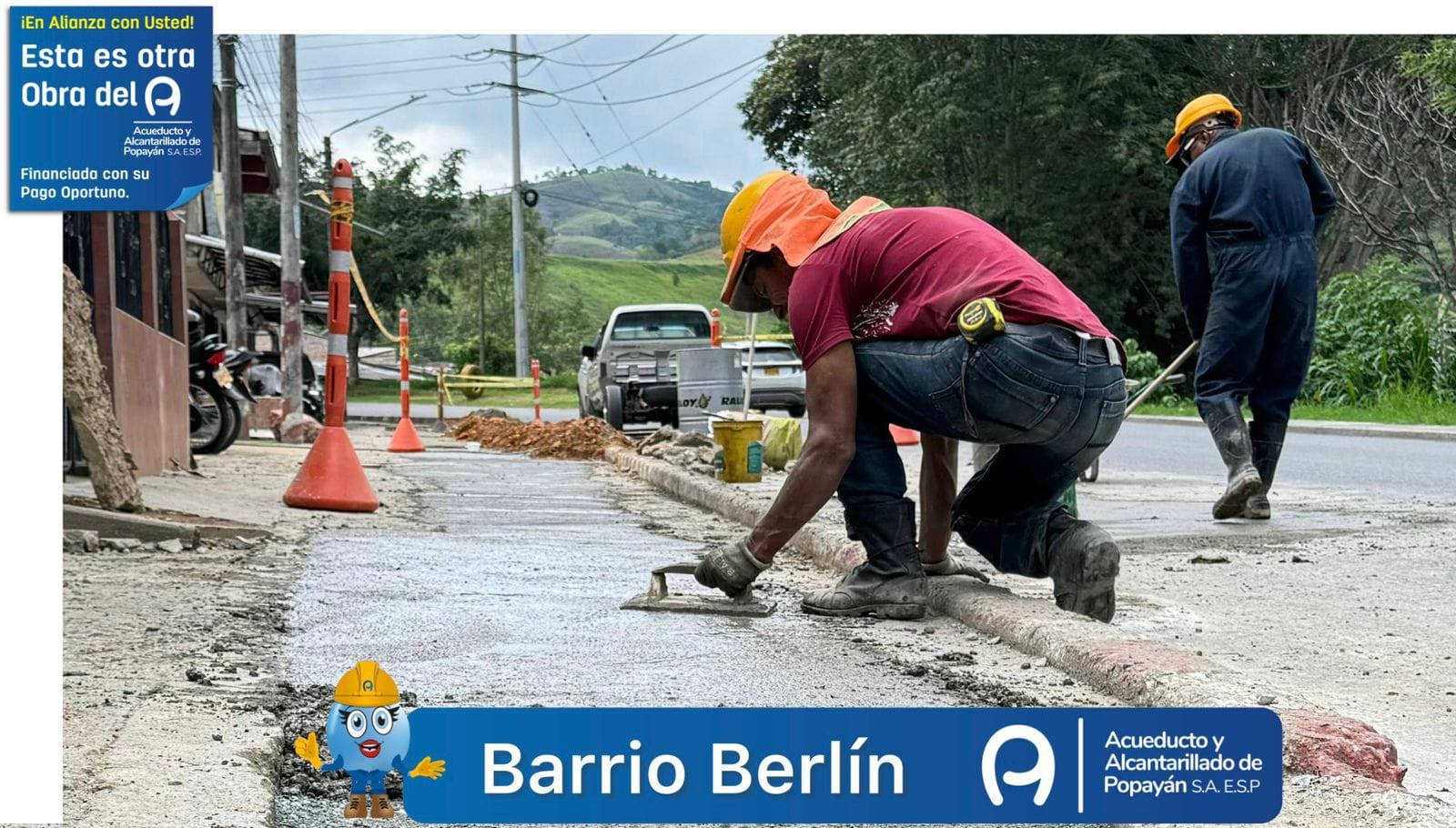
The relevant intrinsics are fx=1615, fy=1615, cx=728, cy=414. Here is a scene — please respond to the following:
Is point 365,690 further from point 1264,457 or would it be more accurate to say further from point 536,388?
point 536,388

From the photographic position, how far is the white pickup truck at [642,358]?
44.1ft

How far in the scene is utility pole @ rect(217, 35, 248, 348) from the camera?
41.7 feet

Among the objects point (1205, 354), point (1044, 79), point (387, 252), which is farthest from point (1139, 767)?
point (387, 252)

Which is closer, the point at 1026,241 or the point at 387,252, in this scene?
the point at 1026,241

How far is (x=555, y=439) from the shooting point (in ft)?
36.2

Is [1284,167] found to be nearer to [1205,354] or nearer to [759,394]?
[1205,354]

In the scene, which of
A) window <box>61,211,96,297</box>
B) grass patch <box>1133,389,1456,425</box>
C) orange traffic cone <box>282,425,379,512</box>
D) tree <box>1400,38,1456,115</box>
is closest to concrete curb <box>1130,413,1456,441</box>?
grass patch <box>1133,389,1456,425</box>

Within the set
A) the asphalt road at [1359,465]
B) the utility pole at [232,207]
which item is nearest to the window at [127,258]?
the asphalt road at [1359,465]

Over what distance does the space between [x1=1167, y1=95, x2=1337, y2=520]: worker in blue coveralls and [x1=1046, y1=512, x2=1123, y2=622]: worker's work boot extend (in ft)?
1.83

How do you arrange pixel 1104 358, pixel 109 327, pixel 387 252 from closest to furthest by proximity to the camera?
pixel 1104 358 < pixel 109 327 < pixel 387 252

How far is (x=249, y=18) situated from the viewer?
1.86 m

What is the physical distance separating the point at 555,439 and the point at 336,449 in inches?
220

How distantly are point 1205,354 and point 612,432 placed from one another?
809 centimetres

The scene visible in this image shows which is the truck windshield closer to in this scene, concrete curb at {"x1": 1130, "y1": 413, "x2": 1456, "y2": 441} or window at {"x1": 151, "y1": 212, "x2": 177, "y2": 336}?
window at {"x1": 151, "y1": 212, "x2": 177, "y2": 336}
